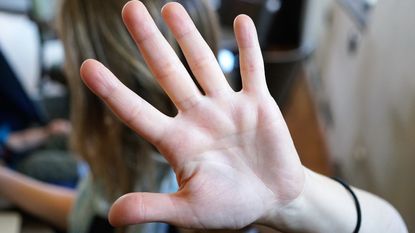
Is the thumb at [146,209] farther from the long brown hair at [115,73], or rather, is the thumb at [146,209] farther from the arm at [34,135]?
the arm at [34,135]

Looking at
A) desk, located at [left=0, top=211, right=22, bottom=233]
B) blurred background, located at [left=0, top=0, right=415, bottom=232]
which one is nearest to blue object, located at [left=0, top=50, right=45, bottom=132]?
blurred background, located at [left=0, top=0, right=415, bottom=232]

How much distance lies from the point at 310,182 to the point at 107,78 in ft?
0.94

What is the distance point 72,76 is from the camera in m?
0.88

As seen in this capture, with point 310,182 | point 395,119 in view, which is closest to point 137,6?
point 310,182

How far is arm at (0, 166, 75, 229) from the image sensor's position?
38.3 inches

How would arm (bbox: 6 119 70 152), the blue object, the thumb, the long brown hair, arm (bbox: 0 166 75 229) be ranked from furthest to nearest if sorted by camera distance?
arm (bbox: 6 119 70 152) → the blue object → arm (bbox: 0 166 75 229) → the long brown hair → the thumb

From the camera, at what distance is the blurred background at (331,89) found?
1.23 meters

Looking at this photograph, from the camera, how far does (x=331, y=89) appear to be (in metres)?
2.75

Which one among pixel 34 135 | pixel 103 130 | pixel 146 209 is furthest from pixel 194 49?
pixel 34 135

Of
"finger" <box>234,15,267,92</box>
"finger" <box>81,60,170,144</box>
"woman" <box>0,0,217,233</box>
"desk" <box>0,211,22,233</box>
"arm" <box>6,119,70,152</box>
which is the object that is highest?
"finger" <box>234,15,267,92</box>

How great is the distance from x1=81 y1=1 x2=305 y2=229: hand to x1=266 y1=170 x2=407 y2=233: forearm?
0.04 metres

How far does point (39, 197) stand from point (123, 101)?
67 cm

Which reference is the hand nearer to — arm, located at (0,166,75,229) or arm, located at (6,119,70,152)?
arm, located at (0,166,75,229)

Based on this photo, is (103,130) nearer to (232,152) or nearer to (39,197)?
(39,197)
